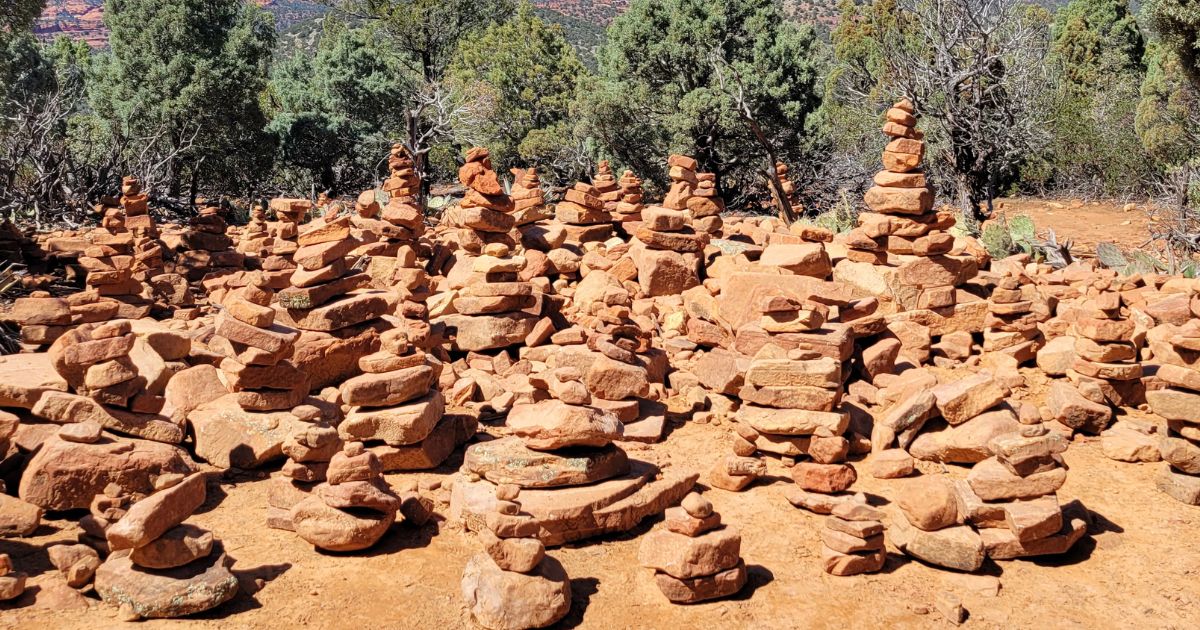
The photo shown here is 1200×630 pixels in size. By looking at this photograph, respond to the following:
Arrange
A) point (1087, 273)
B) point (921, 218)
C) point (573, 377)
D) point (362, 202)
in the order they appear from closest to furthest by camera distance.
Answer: point (573, 377)
point (921, 218)
point (1087, 273)
point (362, 202)

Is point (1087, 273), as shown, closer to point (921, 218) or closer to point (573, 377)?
point (921, 218)

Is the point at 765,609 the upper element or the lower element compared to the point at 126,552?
lower

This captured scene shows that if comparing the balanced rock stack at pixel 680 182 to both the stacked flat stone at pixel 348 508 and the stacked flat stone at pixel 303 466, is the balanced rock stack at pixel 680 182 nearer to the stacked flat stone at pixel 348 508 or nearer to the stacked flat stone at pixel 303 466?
the stacked flat stone at pixel 303 466

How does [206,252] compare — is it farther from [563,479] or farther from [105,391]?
[563,479]

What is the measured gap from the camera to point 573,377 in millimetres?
7207

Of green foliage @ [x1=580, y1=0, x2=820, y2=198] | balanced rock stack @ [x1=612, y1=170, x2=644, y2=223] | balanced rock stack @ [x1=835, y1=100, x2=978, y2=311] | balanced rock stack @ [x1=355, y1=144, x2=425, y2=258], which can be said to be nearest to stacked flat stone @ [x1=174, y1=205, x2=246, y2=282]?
balanced rock stack @ [x1=355, y1=144, x2=425, y2=258]

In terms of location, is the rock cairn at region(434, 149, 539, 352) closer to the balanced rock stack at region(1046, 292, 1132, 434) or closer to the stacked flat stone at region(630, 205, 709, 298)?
the stacked flat stone at region(630, 205, 709, 298)

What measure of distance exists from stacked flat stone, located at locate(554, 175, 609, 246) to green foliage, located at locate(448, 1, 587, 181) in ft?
51.2

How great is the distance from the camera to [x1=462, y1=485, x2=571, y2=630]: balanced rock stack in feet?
17.9

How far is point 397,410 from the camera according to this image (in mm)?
7738

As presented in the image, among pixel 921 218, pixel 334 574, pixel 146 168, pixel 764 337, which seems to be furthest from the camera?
pixel 146 168

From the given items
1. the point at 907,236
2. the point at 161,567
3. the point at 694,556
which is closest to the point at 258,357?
the point at 161,567

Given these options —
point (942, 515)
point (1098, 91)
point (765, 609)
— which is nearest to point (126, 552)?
point (765, 609)

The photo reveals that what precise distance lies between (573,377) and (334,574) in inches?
89.3
